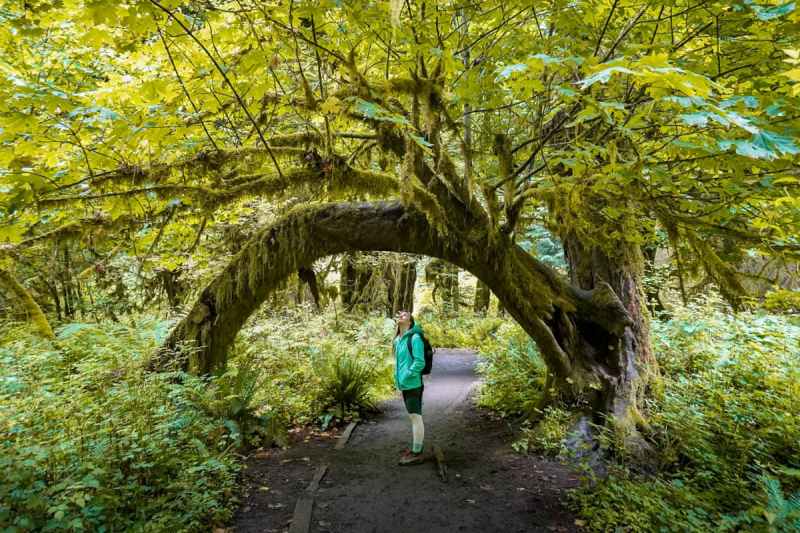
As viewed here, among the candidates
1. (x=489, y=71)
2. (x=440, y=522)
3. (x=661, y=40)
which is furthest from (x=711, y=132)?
(x=440, y=522)

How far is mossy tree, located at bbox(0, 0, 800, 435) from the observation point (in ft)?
11.1

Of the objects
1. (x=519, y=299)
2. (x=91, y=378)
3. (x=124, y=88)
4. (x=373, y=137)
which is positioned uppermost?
(x=124, y=88)

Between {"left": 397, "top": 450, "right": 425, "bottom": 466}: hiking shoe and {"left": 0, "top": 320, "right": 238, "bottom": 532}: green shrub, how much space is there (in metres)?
Answer: 2.48

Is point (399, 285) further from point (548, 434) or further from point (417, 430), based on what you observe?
point (548, 434)

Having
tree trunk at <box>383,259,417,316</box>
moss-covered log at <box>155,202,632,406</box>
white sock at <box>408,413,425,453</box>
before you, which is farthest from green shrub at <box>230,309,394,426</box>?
tree trunk at <box>383,259,417,316</box>

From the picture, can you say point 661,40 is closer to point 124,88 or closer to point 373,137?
point 373,137

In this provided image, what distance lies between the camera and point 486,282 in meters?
6.47

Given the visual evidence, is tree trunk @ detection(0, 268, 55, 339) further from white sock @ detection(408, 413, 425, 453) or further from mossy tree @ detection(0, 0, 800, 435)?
white sock @ detection(408, 413, 425, 453)

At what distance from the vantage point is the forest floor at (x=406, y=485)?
491 cm

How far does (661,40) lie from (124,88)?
583 centimetres

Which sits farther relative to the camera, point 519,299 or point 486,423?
point 486,423

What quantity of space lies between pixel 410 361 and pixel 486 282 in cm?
177

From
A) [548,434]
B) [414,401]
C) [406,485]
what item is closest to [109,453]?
[406,485]

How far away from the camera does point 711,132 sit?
139 inches
